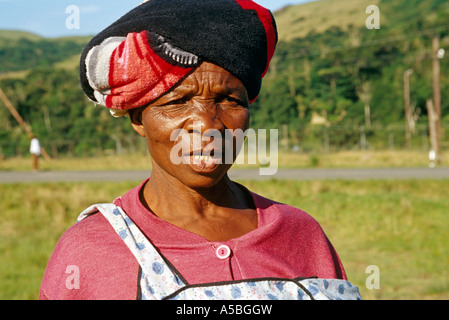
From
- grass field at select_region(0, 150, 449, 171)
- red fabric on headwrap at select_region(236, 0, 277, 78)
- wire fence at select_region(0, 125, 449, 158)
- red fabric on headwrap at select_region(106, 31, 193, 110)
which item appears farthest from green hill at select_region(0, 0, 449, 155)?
red fabric on headwrap at select_region(106, 31, 193, 110)

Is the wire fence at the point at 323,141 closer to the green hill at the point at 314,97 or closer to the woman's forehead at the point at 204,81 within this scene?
the green hill at the point at 314,97

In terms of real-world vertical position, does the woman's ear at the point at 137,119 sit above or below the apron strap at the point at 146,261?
above

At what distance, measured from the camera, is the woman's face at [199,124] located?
5.12ft

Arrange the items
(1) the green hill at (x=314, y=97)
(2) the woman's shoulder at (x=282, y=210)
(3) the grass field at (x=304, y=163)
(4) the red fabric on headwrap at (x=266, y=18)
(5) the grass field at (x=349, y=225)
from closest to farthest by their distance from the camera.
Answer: (4) the red fabric on headwrap at (x=266, y=18), (2) the woman's shoulder at (x=282, y=210), (5) the grass field at (x=349, y=225), (3) the grass field at (x=304, y=163), (1) the green hill at (x=314, y=97)

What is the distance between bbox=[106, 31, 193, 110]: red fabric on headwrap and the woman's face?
33mm

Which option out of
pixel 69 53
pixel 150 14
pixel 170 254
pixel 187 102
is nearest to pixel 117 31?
pixel 150 14

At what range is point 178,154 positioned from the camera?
1.60m

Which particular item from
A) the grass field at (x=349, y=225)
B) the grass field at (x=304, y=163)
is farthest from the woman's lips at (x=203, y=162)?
the grass field at (x=304, y=163)

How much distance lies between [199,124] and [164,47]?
22 cm

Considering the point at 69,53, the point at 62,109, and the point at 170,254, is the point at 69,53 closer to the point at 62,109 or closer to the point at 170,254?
the point at 62,109

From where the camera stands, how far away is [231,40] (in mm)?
1577

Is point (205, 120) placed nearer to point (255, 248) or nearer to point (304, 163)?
point (255, 248)

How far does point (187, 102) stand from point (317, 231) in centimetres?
64

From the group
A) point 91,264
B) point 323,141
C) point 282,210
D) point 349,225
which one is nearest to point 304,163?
point 323,141
